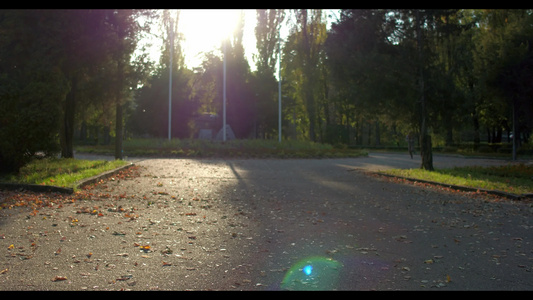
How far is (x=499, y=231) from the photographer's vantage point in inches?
277

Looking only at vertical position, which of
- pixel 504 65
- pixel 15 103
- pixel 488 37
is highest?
pixel 488 37

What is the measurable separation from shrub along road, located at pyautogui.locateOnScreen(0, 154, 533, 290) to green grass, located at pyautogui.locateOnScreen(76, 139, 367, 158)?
17.3m

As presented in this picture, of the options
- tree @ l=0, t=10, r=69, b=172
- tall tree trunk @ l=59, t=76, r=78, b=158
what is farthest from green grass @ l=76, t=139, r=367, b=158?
tree @ l=0, t=10, r=69, b=172

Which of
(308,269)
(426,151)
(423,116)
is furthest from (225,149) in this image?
(308,269)

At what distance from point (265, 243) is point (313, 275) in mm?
1526

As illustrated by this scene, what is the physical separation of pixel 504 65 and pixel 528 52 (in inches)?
43.7

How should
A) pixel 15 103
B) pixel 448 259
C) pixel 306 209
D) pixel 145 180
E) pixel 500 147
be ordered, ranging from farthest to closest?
1. pixel 500 147
2. pixel 145 180
3. pixel 15 103
4. pixel 306 209
5. pixel 448 259

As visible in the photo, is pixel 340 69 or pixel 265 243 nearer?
pixel 265 243

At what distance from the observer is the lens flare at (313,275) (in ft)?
14.2

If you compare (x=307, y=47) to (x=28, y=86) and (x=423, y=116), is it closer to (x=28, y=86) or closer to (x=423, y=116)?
(x=423, y=116)

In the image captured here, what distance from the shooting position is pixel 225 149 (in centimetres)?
2920

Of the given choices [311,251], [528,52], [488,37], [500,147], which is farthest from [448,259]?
[500,147]

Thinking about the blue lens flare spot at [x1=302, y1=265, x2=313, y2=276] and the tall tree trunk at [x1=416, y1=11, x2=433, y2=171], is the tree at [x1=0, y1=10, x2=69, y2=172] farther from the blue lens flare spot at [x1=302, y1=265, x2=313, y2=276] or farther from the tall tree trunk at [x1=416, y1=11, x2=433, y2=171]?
the tall tree trunk at [x1=416, y1=11, x2=433, y2=171]

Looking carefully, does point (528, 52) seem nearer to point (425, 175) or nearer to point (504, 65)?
point (504, 65)
